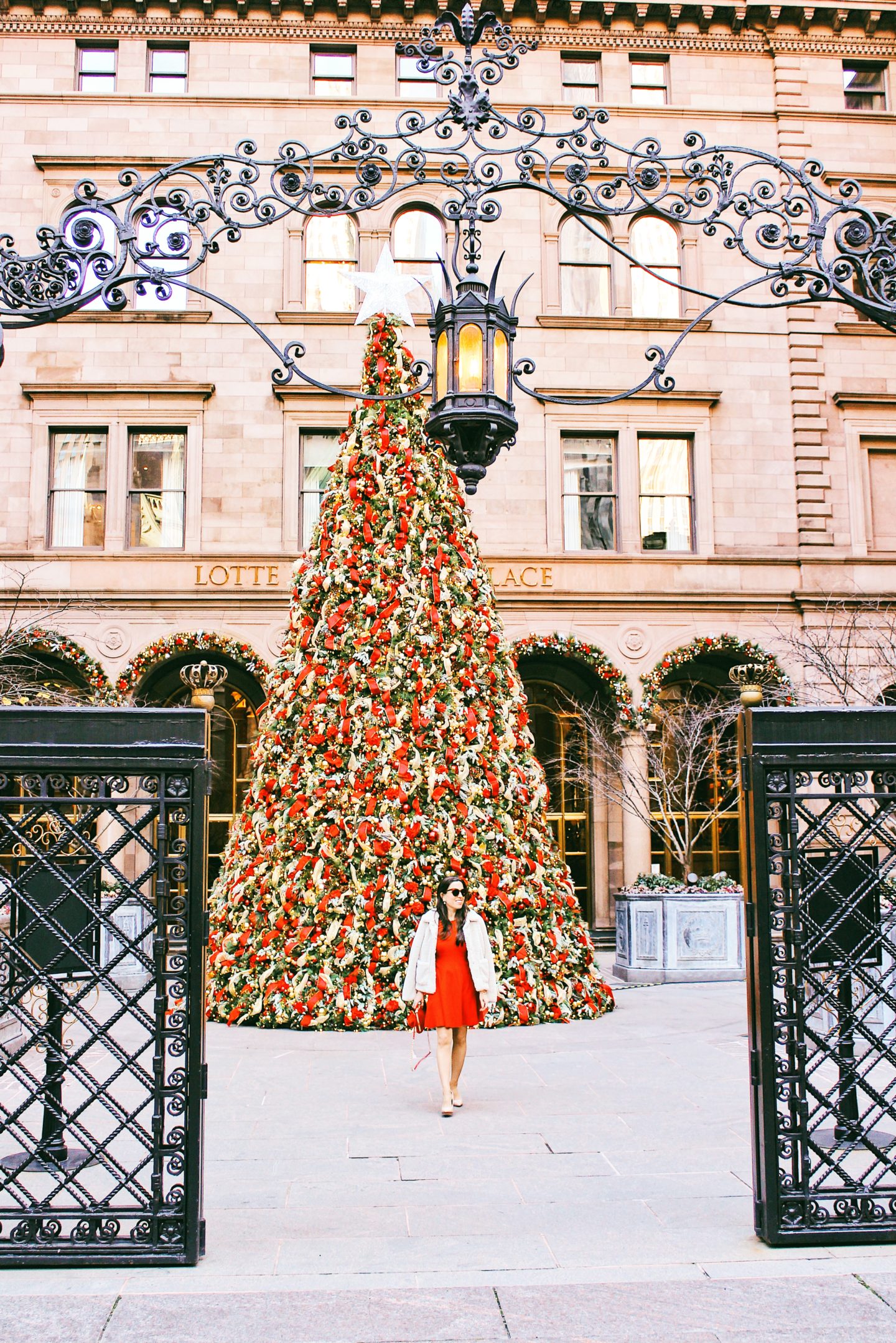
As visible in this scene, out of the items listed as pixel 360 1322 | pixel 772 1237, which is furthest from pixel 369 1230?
pixel 772 1237

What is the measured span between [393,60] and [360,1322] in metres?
22.8

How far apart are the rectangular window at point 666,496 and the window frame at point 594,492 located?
1.52 feet

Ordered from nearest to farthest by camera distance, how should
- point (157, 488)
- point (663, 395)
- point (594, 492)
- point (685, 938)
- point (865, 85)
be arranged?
point (685, 938) < point (157, 488) < point (663, 395) < point (594, 492) < point (865, 85)

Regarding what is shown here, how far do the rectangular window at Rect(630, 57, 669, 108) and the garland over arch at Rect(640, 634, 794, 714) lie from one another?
11.0 metres

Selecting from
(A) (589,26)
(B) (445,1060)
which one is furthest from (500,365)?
(A) (589,26)

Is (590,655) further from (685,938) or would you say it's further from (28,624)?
(28,624)

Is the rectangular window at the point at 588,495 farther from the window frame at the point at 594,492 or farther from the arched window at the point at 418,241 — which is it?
the arched window at the point at 418,241

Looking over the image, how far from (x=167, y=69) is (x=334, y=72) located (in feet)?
10.6

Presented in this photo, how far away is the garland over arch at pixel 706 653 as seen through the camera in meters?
20.3

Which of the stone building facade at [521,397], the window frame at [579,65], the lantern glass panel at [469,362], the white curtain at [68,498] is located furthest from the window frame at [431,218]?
the lantern glass panel at [469,362]

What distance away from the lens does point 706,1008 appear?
13.7 meters

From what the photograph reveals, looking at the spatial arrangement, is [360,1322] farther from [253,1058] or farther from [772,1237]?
[253,1058]

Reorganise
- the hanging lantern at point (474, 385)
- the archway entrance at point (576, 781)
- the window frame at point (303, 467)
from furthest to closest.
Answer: the archway entrance at point (576, 781), the window frame at point (303, 467), the hanging lantern at point (474, 385)

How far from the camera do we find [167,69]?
21953 millimetres
